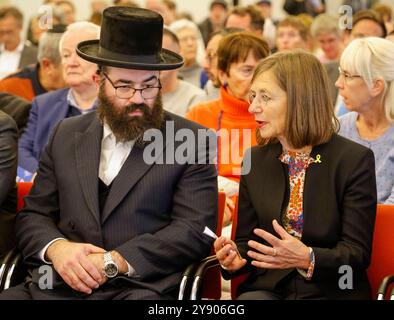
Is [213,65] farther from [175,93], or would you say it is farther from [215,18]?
[215,18]

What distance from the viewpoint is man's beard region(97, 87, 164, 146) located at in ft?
12.8

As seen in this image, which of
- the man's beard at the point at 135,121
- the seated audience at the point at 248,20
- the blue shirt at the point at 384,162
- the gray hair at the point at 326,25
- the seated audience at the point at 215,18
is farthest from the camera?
the seated audience at the point at 215,18

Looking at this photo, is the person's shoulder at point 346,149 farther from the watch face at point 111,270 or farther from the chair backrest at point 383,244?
the watch face at point 111,270

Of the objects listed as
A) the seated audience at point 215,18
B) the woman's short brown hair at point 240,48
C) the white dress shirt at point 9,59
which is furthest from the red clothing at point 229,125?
the seated audience at point 215,18

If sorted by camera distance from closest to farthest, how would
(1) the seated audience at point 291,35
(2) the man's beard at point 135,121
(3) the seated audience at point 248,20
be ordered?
(2) the man's beard at point 135,121
(3) the seated audience at point 248,20
(1) the seated audience at point 291,35

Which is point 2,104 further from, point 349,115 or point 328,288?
point 328,288

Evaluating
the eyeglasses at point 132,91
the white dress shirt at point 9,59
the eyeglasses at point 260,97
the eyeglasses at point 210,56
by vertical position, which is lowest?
the white dress shirt at point 9,59

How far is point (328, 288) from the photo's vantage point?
11.8 ft

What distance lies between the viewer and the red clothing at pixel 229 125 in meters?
5.37

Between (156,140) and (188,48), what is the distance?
5172mm

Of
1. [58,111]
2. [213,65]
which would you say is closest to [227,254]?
[58,111]

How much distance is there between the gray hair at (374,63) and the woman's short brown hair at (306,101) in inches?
36.5

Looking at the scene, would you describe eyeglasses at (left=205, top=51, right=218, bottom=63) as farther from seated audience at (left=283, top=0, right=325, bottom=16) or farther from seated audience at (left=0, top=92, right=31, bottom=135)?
seated audience at (left=283, top=0, right=325, bottom=16)
